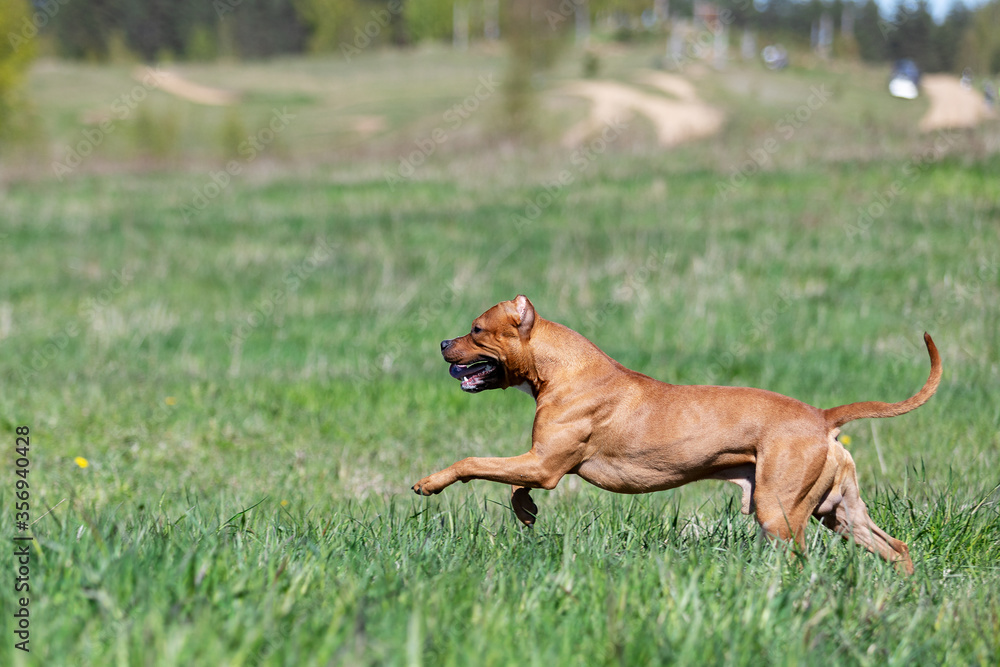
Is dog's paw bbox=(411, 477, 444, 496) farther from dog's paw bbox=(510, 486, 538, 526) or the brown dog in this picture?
dog's paw bbox=(510, 486, 538, 526)

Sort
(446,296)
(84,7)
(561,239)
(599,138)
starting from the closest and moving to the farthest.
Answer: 1. (446,296)
2. (561,239)
3. (599,138)
4. (84,7)

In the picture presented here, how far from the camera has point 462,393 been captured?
339 inches

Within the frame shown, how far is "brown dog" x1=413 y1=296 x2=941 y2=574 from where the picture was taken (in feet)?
12.1

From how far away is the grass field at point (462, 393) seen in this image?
9.47 ft

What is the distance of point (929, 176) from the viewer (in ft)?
56.2

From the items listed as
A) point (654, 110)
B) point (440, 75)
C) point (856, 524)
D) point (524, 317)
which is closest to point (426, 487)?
point (524, 317)

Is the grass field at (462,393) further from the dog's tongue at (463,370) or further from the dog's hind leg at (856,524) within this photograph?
the dog's tongue at (463,370)

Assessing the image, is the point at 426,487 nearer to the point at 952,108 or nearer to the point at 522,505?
the point at 522,505

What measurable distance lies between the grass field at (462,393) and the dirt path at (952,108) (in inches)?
29.1

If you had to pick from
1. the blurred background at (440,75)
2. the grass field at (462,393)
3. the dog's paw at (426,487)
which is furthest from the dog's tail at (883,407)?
the blurred background at (440,75)

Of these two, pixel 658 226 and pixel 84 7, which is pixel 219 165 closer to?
pixel 658 226

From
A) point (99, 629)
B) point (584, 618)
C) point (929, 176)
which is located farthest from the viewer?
point (929, 176)

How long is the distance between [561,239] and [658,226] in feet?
6.17

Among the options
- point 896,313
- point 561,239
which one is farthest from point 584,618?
point 561,239
